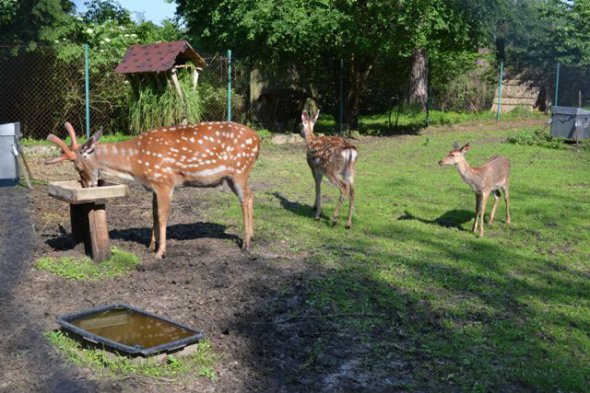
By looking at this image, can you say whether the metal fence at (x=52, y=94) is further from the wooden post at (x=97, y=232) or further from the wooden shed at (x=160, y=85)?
the wooden post at (x=97, y=232)

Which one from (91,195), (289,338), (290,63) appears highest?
(290,63)

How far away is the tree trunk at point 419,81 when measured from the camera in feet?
73.9

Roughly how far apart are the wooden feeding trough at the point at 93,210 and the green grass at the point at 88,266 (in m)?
0.10

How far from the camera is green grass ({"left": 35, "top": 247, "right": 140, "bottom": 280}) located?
634 centimetres

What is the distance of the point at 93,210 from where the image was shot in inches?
262

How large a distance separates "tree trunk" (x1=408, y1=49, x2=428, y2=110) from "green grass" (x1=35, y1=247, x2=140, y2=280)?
16869 millimetres

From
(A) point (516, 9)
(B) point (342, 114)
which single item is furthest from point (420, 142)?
(A) point (516, 9)

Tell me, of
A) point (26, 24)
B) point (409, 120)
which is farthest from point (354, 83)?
point (26, 24)

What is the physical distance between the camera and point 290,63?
64.9 ft

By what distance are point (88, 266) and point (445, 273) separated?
3299 millimetres

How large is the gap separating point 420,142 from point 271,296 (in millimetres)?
12478

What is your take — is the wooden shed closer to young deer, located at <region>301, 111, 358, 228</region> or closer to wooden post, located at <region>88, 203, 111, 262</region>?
young deer, located at <region>301, 111, 358, 228</region>

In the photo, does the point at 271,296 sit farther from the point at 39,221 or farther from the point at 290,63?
the point at 290,63

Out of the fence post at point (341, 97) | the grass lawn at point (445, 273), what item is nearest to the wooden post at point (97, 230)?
the grass lawn at point (445, 273)
